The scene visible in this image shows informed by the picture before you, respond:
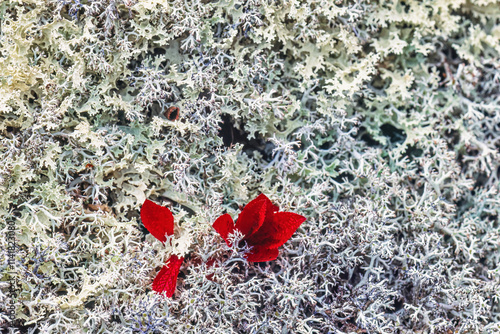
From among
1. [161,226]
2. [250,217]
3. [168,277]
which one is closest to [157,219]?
[161,226]

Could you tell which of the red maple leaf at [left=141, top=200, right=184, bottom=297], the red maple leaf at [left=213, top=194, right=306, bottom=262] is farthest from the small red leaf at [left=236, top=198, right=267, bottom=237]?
the red maple leaf at [left=141, top=200, right=184, bottom=297]

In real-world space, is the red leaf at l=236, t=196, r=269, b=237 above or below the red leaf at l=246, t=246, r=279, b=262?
above

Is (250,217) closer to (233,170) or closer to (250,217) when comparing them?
(250,217)

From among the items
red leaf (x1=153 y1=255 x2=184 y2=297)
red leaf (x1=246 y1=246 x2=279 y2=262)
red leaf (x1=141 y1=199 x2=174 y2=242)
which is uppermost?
red leaf (x1=141 y1=199 x2=174 y2=242)

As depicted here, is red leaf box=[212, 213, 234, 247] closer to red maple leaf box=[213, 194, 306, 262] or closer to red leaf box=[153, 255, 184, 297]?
red maple leaf box=[213, 194, 306, 262]

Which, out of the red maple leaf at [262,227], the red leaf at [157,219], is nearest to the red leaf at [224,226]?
the red maple leaf at [262,227]

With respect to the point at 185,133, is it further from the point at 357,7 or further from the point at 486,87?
the point at 486,87

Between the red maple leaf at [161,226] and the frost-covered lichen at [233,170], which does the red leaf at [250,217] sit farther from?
the red maple leaf at [161,226]
